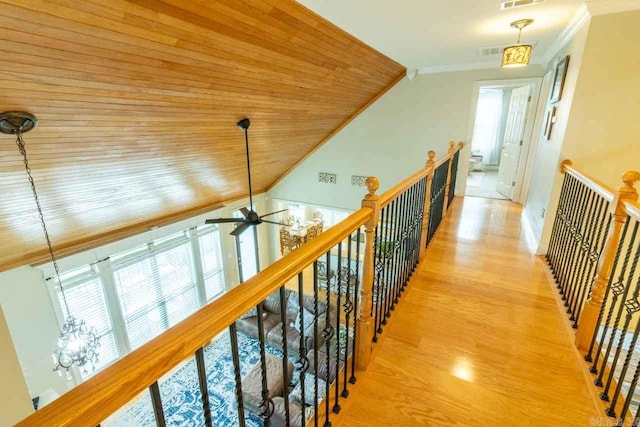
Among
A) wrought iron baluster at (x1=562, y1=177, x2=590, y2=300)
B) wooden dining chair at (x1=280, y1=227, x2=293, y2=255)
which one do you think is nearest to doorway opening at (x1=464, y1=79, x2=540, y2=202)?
wrought iron baluster at (x1=562, y1=177, x2=590, y2=300)

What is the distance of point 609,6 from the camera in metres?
2.49

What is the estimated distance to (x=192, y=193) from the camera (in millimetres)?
5547

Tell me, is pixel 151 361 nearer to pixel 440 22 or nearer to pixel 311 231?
pixel 440 22

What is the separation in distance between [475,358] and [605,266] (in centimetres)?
91

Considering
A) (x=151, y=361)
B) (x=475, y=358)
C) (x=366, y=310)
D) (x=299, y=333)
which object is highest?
(x=151, y=361)

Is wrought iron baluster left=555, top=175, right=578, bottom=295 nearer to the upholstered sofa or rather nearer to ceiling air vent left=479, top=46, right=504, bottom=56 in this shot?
ceiling air vent left=479, top=46, right=504, bottom=56

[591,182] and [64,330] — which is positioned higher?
[591,182]

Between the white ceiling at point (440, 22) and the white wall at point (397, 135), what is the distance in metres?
1.01

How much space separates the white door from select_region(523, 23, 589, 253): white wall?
109 centimetres

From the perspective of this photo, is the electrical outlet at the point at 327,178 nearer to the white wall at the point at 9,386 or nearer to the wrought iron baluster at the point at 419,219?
the wrought iron baluster at the point at 419,219

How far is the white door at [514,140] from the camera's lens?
4.98 m

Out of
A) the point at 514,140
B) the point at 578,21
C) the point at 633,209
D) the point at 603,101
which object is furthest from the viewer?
the point at 514,140

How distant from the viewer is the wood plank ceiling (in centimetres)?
187

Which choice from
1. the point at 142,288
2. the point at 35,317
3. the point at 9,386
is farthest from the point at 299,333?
the point at 142,288
